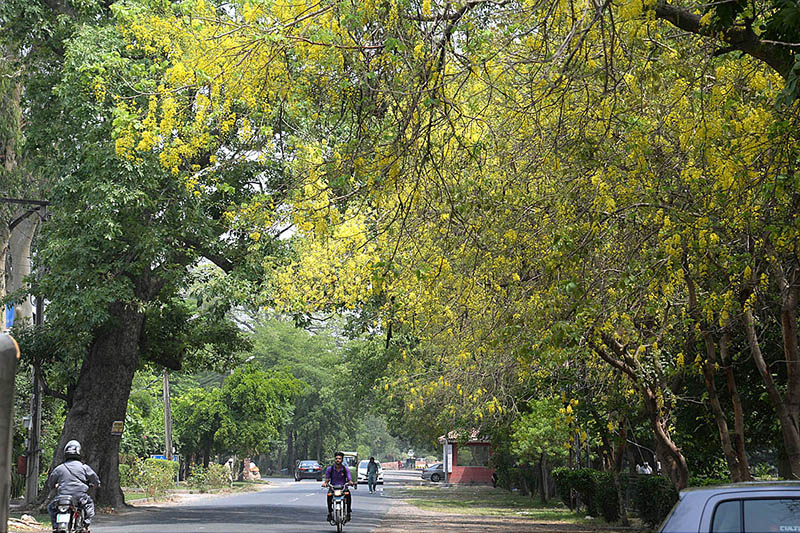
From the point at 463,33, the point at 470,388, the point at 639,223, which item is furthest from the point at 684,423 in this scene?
the point at 463,33

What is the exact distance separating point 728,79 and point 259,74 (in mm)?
5311

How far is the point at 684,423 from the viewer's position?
67.4ft

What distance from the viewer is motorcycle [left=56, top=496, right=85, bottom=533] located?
14.1 meters

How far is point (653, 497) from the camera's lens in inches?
867

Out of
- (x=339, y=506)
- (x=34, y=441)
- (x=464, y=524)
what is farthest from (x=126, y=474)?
(x=339, y=506)

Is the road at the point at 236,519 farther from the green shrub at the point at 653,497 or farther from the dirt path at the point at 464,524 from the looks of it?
the green shrub at the point at 653,497

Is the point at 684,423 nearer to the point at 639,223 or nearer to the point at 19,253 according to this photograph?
the point at 639,223

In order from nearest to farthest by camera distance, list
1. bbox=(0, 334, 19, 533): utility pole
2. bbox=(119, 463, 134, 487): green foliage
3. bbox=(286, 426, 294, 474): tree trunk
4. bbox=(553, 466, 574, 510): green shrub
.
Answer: bbox=(0, 334, 19, 533): utility pole
bbox=(553, 466, 574, 510): green shrub
bbox=(119, 463, 134, 487): green foliage
bbox=(286, 426, 294, 474): tree trunk

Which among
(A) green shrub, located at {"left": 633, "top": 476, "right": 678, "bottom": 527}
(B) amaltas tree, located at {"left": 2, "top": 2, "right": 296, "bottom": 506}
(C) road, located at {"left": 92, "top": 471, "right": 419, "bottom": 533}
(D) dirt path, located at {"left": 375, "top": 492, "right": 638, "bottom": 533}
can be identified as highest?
(B) amaltas tree, located at {"left": 2, "top": 2, "right": 296, "bottom": 506}

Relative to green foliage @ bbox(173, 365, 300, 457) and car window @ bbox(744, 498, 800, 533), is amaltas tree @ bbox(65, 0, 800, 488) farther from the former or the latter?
green foliage @ bbox(173, 365, 300, 457)

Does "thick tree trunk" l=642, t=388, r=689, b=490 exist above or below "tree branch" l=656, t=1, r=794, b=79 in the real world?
below

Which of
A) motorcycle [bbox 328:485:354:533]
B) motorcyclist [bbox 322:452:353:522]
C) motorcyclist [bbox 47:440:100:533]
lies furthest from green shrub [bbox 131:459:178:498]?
motorcyclist [bbox 47:440:100:533]

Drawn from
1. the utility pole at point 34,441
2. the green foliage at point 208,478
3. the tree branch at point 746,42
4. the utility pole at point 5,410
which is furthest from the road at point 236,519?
the utility pole at point 5,410

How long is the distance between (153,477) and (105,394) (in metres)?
12.5
